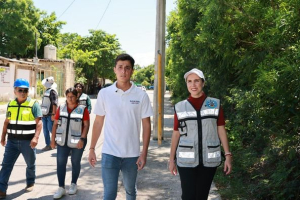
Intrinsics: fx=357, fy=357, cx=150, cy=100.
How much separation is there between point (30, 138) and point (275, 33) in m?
3.54

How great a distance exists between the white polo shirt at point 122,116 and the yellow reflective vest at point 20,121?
1.83 m

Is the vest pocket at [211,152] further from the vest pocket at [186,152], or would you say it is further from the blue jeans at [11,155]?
the blue jeans at [11,155]

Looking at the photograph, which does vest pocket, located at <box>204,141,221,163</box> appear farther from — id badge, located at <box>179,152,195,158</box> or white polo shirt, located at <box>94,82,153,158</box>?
white polo shirt, located at <box>94,82,153,158</box>

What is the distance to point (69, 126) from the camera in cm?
521

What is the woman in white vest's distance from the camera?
337cm

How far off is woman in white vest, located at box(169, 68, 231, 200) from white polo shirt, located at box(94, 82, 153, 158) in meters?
0.39

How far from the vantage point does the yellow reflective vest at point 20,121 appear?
4.98 m

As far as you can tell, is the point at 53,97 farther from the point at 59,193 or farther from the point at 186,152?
the point at 186,152

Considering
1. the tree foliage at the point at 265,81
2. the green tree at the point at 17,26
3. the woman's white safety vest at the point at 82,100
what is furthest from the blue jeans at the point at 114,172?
the green tree at the point at 17,26

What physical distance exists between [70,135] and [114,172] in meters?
1.75

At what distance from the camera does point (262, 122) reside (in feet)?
12.5

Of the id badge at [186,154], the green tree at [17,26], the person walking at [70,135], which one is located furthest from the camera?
the green tree at [17,26]

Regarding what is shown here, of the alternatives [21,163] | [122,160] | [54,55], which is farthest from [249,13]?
[54,55]

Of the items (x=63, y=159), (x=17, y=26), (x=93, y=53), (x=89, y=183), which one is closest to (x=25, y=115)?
(x=63, y=159)
